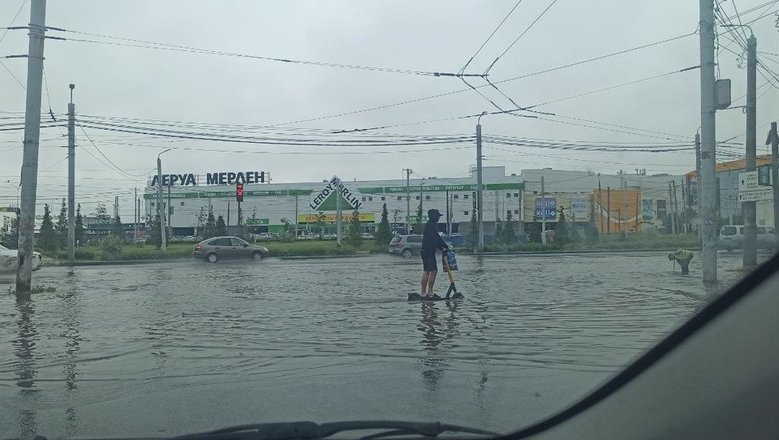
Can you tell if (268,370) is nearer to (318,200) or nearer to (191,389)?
(191,389)

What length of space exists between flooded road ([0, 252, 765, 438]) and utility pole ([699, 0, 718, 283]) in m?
0.80

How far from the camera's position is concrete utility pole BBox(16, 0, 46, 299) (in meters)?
19.3

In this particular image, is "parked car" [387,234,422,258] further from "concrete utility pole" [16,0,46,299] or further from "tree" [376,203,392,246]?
"concrete utility pole" [16,0,46,299]

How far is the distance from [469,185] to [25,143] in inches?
2304

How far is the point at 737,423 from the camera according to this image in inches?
92.9

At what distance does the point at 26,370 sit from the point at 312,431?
6.19 m

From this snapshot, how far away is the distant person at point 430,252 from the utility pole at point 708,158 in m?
6.22

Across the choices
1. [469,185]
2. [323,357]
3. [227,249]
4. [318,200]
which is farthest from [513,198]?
[323,357]

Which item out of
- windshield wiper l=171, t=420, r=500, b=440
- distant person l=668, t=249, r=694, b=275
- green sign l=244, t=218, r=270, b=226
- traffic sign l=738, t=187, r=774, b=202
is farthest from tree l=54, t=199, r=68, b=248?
windshield wiper l=171, t=420, r=500, b=440

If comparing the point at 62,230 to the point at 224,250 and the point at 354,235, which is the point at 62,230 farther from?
the point at 354,235

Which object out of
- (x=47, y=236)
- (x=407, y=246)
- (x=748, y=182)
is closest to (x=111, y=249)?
(x=47, y=236)

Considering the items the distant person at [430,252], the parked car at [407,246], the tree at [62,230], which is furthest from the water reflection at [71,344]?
the tree at [62,230]

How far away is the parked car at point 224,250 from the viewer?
36.9 m

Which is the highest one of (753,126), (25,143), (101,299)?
(25,143)
